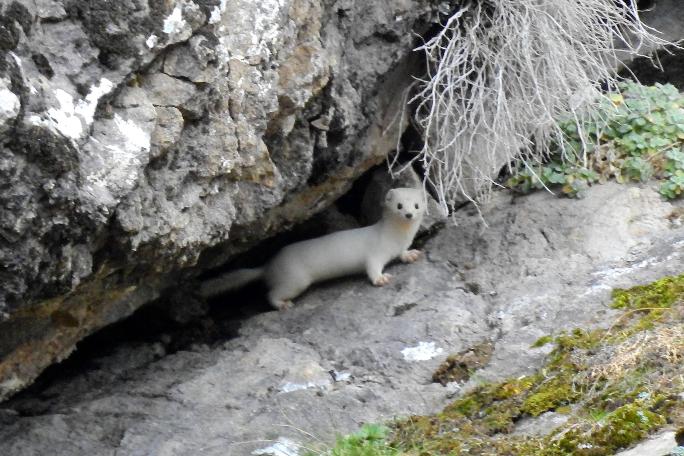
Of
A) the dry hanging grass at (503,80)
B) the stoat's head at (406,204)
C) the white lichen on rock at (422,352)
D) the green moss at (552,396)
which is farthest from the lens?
the stoat's head at (406,204)

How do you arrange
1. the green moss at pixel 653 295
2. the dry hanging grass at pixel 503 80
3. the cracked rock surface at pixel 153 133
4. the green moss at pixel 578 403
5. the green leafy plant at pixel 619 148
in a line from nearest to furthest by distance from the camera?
the green moss at pixel 578 403 → the cracked rock surface at pixel 153 133 → the green moss at pixel 653 295 → the dry hanging grass at pixel 503 80 → the green leafy plant at pixel 619 148

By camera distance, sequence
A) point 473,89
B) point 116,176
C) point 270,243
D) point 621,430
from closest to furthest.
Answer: point 621,430 → point 116,176 → point 473,89 → point 270,243

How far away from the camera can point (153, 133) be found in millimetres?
3609

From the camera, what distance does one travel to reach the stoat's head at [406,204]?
5.59 meters

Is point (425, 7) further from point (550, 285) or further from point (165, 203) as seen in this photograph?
point (165, 203)

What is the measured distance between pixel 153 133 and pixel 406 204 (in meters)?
2.22

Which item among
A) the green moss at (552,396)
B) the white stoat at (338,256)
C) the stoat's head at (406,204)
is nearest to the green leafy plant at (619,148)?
the stoat's head at (406,204)

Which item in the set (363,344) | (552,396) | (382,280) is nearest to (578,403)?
(552,396)

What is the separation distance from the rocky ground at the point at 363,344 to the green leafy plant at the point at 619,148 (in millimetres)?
92

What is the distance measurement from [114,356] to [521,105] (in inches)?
91.5

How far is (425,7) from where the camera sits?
496cm

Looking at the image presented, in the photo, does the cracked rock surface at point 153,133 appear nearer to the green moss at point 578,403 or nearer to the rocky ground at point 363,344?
the rocky ground at point 363,344

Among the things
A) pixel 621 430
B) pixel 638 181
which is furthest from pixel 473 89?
pixel 621 430

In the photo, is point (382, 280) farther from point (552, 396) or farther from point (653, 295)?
point (552, 396)
